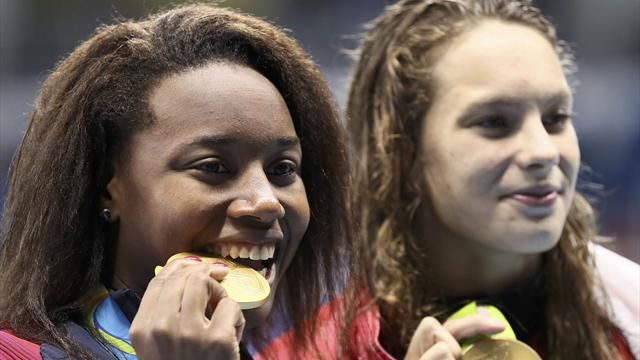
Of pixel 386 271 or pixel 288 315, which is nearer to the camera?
pixel 288 315

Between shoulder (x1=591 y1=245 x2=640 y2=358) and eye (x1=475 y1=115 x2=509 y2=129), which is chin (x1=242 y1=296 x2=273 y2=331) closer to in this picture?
eye (x1=475 y1=115 x2=509 y2=129)

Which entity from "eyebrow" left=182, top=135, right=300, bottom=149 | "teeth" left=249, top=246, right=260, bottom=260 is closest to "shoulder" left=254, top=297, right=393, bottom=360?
"teeth" left=249, top=246, right=260, bottom=260

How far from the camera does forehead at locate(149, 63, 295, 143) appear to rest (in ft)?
4.70

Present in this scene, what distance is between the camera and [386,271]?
6.71ft

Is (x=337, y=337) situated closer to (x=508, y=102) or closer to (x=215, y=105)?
(x=508, y=102)

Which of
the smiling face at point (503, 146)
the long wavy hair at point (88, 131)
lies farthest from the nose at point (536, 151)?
the long wavy hair at point (88, 131)

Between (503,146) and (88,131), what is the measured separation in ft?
2.60

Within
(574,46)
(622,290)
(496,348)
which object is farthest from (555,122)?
(574,46)

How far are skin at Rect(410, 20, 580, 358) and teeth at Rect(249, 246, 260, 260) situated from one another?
0.61 m

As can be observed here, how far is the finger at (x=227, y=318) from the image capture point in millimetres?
1265

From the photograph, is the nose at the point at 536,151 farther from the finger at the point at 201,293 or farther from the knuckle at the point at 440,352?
the finger at the point at 201,293

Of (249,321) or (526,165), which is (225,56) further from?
(526,165)

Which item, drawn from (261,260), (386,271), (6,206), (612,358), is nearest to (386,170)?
(386,271)

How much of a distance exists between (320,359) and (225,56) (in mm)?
570
